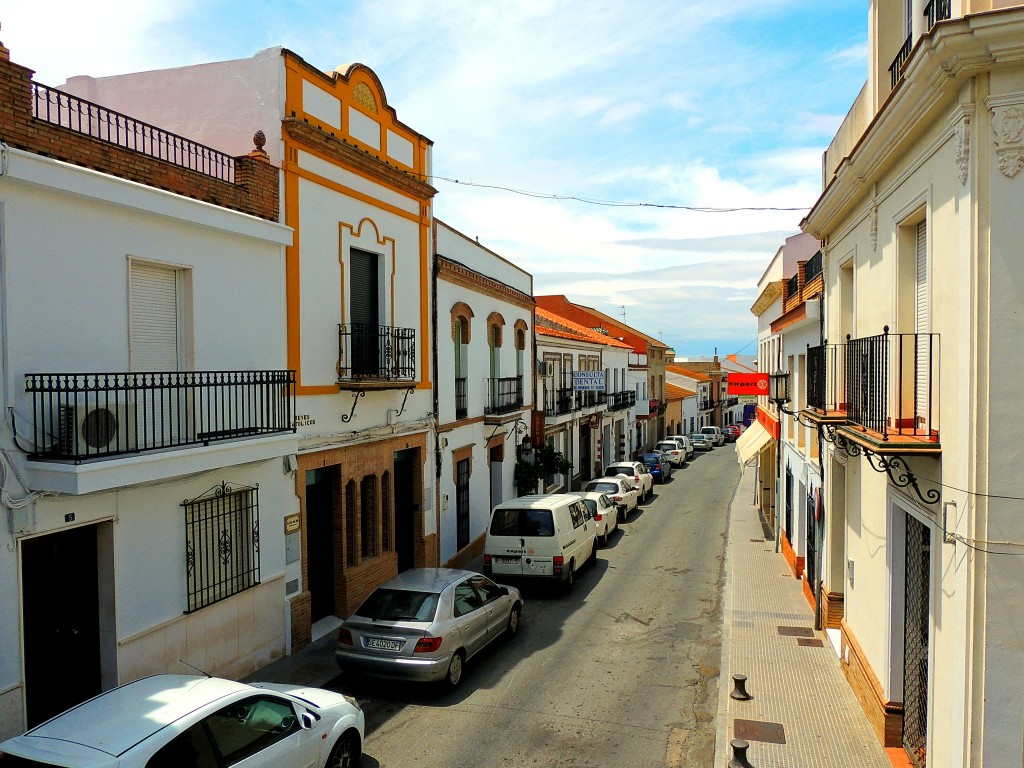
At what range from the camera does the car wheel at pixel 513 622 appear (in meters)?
12.1

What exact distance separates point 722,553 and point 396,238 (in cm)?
1130

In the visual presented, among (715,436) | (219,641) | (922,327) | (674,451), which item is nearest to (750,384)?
(922,327)

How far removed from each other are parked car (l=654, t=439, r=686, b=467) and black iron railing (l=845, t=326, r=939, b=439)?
106 ft

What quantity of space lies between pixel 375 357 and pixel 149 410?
493cm

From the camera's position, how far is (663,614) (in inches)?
539

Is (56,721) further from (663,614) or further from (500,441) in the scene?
(500,441)

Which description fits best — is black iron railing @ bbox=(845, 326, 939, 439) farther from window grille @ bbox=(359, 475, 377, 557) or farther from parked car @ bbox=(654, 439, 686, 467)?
parked car @ bbox=(654, 439, 686, 467)

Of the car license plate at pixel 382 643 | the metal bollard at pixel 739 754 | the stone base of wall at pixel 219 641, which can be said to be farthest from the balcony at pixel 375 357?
the metal bollard at pixel 739 754

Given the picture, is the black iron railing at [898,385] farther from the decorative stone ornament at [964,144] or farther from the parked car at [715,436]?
the parked car at [715,436]

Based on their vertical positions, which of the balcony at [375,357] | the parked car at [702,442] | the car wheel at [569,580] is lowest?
the parked car at [702,442]

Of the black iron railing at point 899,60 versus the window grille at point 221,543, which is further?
the window grille at point 221,543

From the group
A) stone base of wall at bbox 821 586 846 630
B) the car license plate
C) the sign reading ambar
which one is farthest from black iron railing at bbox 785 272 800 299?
the sign reading ambar

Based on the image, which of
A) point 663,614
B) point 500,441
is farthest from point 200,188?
point 500,441

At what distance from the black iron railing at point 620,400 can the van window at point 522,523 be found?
2006 cm
